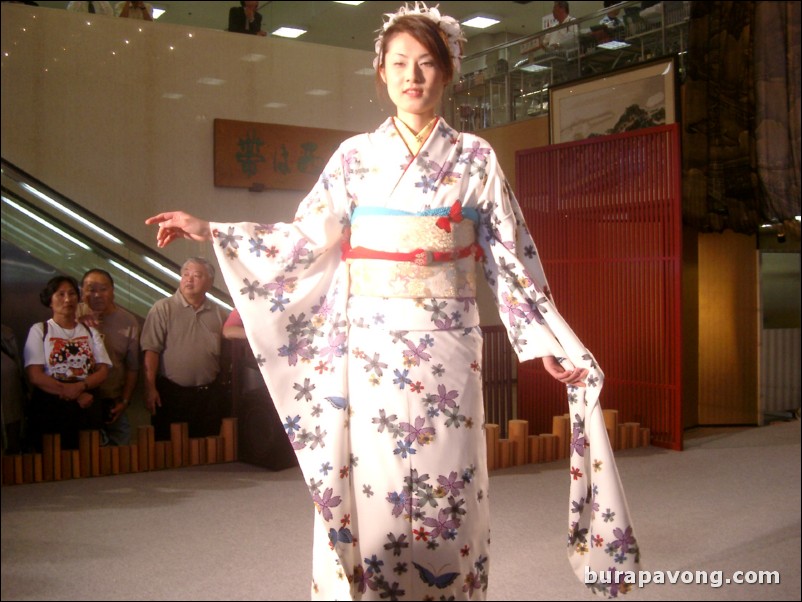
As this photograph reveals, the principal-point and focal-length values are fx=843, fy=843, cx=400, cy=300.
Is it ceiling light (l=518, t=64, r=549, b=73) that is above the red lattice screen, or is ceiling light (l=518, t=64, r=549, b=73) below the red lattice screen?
above

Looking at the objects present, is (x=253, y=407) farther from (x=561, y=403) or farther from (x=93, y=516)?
(x=93, y=516)

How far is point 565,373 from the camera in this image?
1.15m

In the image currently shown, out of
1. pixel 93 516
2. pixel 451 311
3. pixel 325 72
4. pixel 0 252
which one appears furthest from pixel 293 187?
pixel 93 516

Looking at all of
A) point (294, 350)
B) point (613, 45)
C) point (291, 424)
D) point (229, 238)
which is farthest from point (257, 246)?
point (613, 45)

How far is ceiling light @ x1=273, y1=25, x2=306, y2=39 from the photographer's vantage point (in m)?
1.22

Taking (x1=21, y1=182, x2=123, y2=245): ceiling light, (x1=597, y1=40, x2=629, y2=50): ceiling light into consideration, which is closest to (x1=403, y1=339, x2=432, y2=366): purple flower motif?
(x1=21, y1=182, x2=123, y2=245): ceiling light

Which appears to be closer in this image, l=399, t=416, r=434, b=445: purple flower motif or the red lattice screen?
l=399, t=416, r=434, b=445: purple flower motif

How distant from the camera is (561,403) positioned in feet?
5.29

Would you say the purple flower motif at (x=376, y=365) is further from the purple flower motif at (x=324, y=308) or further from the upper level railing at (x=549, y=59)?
the upper level railing at (x=549, y=59)

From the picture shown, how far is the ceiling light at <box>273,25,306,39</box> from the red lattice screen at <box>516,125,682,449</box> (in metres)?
0.41

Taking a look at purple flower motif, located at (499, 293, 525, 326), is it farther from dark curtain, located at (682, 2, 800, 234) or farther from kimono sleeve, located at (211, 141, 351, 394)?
dark curtain, located at (682, 2, 800, 234)

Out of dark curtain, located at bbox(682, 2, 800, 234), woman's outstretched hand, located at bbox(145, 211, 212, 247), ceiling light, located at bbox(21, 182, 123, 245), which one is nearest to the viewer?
woman's outstretched hand, located at bbox(145, 211, 212, 247)

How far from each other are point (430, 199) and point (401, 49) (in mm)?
200

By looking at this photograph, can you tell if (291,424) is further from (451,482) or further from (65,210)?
(65,210)
